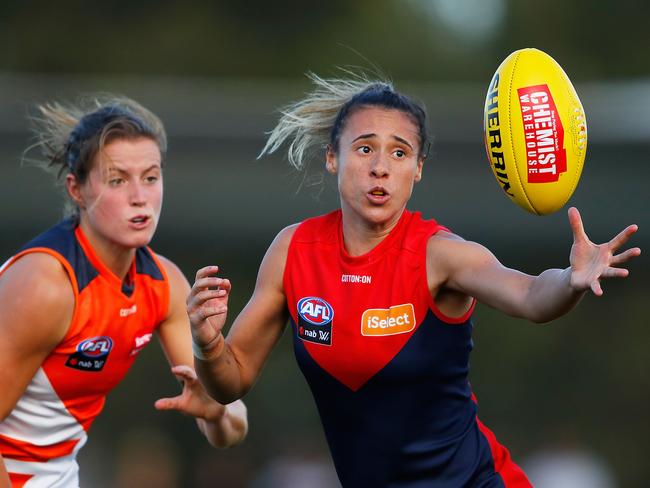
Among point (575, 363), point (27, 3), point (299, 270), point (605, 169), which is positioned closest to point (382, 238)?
point (299, 270)

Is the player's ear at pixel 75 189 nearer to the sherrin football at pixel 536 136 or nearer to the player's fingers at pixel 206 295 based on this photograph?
the player's fingers at pixel 206 295

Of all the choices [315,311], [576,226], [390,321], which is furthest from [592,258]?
[315,311]

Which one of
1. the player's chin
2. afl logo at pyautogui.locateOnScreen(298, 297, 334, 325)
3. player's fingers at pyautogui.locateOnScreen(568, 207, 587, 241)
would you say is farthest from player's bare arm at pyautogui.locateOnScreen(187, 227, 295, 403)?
player's fingers at pyautogui.locateOnScreen(568, 207, 587, 241)

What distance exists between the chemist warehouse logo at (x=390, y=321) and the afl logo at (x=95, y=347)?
1.27 meters

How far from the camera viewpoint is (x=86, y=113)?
546cm

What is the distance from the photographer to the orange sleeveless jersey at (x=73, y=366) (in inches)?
193

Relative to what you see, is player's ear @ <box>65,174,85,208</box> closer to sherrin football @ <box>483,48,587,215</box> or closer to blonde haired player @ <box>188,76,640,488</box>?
blonde haired player @ <box>188,76,640,488</box>

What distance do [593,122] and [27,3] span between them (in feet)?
31.5

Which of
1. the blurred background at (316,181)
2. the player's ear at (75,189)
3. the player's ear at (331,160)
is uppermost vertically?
the player's ear at (331,160)

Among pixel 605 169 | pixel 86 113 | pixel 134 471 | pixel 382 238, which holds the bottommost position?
pixel 134 471

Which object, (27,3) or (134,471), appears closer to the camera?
(134,471)

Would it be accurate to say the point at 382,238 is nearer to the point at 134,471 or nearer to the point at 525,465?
the point at 525,465

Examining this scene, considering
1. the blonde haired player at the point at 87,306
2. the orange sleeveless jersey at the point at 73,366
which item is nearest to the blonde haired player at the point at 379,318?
the blonde haired player at the point at 87,306

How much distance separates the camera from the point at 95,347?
496cm
